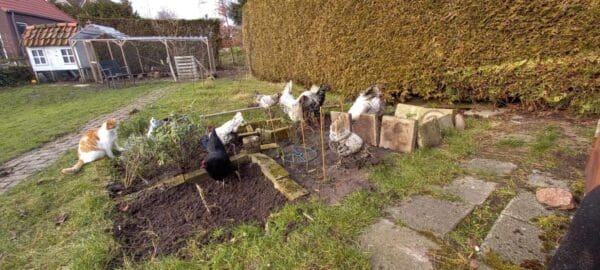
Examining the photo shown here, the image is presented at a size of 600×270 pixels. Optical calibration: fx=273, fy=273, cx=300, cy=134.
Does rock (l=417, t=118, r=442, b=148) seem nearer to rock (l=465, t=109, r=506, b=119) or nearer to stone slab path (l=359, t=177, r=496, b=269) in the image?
stone slab path (l=359, t=177, r=496, b=269)

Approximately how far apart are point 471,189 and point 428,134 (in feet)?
3.02

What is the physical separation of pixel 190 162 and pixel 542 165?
3.41 m

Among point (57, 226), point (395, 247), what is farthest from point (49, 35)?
point (395, 247)

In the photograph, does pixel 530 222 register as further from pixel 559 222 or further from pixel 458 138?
pixel 458 138

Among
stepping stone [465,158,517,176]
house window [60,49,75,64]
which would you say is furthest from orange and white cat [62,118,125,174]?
house window [60,49,75,64]

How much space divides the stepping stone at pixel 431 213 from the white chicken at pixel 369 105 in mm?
1513

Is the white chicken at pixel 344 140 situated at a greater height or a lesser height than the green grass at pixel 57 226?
greater

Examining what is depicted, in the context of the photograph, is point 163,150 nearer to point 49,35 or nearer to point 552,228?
point 552,228

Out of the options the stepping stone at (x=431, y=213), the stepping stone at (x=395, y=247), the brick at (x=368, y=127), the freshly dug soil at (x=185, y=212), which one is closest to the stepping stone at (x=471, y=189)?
the stepping stone at (x=431, y=213)

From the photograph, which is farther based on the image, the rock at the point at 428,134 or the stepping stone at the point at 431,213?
the rock at the point at 428,134

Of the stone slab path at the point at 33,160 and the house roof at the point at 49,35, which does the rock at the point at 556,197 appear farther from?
the house roof at the point at 49,35

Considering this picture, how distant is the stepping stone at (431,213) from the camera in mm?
1756

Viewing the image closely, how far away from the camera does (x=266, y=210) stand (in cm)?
214

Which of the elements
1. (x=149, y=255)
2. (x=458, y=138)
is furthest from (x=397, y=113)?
(x=149, y=255)
